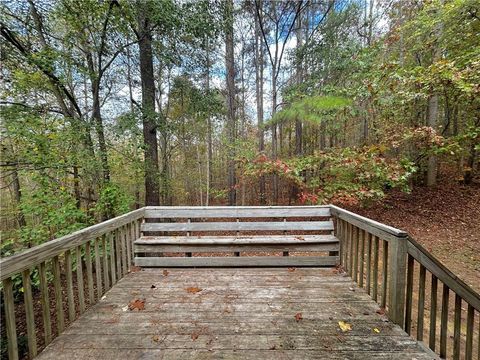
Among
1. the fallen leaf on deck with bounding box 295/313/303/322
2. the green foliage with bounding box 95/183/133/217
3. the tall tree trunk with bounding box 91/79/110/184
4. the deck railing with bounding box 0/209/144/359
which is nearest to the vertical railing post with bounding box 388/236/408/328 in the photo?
the fallen leaf on deck with bounding box 295/313/303/322

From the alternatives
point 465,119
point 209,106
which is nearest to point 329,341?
point 209,106

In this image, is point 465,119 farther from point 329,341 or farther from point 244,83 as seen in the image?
point 329,341

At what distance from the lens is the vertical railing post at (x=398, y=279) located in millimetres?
1853

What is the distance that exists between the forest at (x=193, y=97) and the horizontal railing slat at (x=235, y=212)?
1464 millimetres

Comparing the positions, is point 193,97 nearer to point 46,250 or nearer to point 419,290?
point 46,250

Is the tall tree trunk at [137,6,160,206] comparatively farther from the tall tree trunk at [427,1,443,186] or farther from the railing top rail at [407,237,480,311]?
the tall tree trunk at [427,1,443,186]

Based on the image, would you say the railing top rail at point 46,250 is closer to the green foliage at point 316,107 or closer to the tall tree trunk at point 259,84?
the green foliage at point 316,107

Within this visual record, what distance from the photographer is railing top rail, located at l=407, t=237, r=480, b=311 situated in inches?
61.8

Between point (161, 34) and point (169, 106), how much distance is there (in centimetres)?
500

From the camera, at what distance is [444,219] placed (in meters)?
6.53

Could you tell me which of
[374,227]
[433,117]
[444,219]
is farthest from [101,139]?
[433,117]

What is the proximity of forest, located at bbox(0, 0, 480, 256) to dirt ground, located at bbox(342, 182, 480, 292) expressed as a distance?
48 cm

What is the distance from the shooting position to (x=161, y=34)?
14.9 ft

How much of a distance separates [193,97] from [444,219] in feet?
25.7
